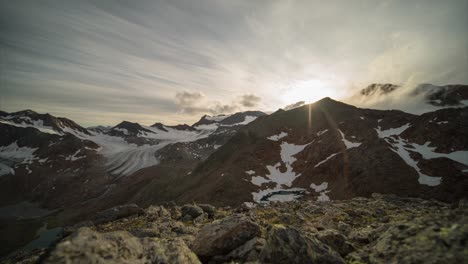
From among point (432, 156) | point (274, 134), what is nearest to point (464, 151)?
point (432, 156)

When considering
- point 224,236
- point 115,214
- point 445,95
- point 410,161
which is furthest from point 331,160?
point 445,95

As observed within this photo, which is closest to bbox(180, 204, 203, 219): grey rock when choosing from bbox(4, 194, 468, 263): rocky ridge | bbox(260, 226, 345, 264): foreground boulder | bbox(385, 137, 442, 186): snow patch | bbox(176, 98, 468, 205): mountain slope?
bbox(4, 194, 468, 263): rocky ridge

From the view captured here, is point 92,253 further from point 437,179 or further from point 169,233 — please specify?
point 437,179

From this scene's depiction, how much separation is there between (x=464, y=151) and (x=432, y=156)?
299 inches

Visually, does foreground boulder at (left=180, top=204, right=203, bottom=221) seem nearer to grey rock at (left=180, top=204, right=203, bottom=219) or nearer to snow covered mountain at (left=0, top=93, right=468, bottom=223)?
grey rock at (left=180, top=204, right=203, bottom=219)

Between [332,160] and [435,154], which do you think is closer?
[435,154]

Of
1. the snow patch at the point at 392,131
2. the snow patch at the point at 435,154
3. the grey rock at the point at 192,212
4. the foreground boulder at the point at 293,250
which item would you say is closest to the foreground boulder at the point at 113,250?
the foreground boulder at the point at 293,250

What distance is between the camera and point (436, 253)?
545 centimetres

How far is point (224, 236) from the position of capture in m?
9.62

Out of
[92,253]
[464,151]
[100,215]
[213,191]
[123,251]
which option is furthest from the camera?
[213,191]

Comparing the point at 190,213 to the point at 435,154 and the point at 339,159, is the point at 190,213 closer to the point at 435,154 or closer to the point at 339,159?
the point at 339,159

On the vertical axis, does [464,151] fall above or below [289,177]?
above

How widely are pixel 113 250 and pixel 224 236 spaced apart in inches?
192

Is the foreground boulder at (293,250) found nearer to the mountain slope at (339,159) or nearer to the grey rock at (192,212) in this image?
the grey rock at (192,212)
